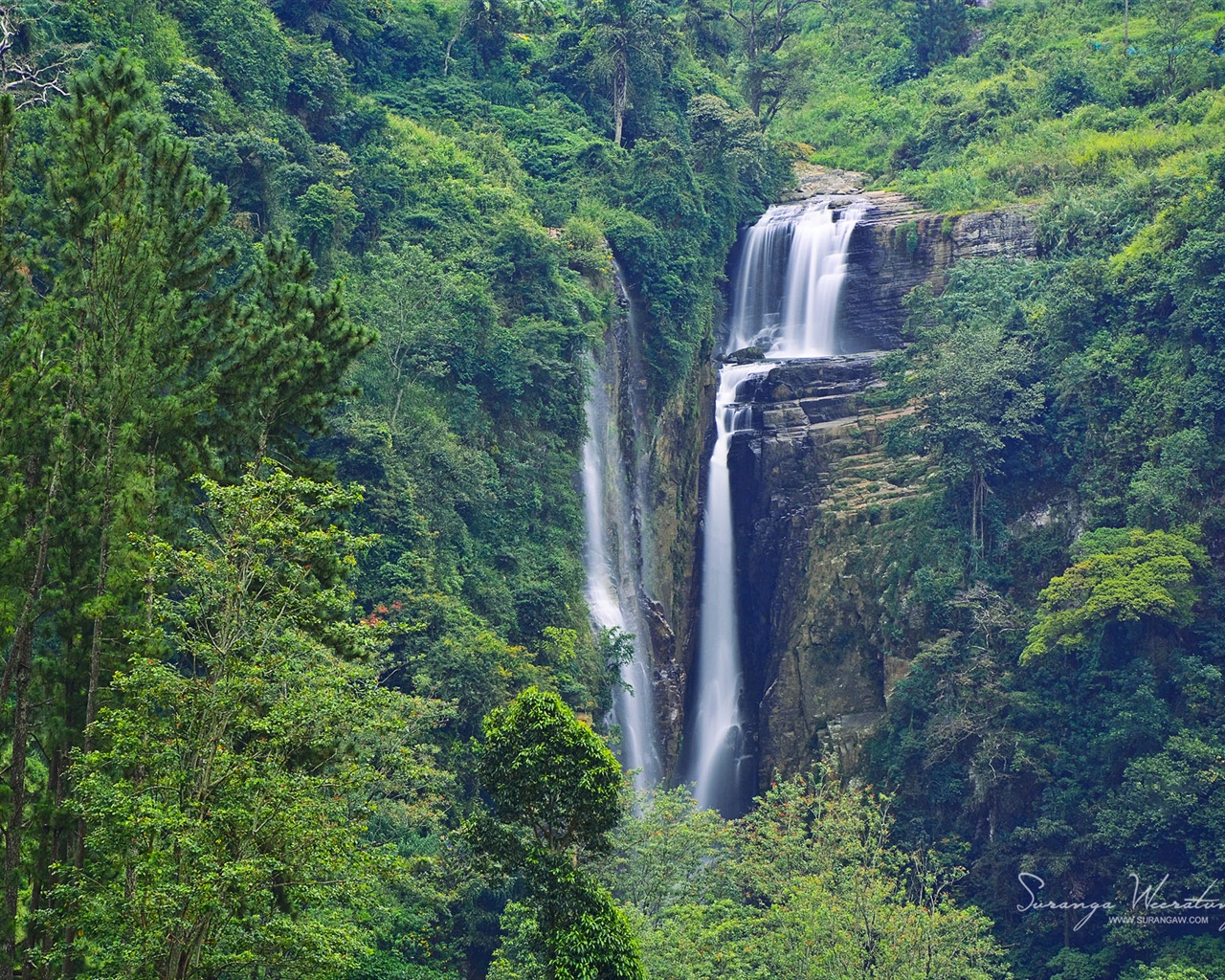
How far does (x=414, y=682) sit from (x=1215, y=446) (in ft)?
61.0

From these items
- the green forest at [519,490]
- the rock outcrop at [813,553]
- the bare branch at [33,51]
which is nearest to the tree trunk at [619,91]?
the green forest at [519,490]

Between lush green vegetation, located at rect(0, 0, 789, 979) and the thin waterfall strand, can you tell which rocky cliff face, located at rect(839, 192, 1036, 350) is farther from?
lush green vegetation, located at rect(0, 0, 789, 979)

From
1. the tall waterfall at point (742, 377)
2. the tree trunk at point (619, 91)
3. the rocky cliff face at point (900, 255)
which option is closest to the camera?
the tall waterfall at point (742, 377)

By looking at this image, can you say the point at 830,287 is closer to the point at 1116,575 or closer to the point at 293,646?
the point at 1116,575

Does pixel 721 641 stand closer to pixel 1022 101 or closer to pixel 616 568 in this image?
pixel 616 568

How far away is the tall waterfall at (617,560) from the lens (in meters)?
31.5

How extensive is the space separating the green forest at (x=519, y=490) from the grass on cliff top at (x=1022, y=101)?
0.23m

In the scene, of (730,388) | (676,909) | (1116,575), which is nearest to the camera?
(676,909)

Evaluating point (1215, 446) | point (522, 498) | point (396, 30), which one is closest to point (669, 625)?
point (522, 498)

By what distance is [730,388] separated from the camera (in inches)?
1481

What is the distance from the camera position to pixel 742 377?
37.4m

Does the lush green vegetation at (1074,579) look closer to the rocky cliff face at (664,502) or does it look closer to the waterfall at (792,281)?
the waterfall at (792,281)

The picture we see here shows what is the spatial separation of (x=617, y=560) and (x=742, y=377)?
7.29 m

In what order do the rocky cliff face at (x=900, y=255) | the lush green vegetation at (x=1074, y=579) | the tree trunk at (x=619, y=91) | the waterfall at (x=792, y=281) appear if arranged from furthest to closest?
the tree trunk at (x=619, y=91) < the waterfall at (x=792, y=281) < the rocky cliff face at (x=900, y=255) < the lush green vegetation at (x=1074, y=579)
